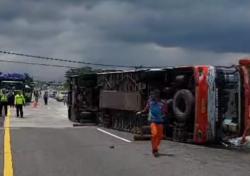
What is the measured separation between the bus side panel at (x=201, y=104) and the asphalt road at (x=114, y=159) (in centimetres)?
48

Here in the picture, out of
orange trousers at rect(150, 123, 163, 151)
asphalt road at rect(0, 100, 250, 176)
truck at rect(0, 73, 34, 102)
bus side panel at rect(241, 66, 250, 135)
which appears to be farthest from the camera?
truck at rect(0, 73, 34, 102)

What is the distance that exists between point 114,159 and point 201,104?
18.0 feet

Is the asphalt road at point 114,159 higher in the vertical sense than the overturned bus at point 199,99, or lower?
lower

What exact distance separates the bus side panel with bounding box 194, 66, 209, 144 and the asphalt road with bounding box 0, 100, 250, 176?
48 centimetres

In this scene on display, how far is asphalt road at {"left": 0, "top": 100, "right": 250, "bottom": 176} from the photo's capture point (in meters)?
12.2

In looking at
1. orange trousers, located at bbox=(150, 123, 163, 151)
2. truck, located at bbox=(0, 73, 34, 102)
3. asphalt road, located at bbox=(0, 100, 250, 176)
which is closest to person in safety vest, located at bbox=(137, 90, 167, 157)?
orange trousers, located at bbox=(150, 123, 163, 151)

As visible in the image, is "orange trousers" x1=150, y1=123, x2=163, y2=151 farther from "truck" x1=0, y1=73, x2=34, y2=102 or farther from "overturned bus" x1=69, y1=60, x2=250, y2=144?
"truck" x1=0, y1=73, x2=34, y2=102

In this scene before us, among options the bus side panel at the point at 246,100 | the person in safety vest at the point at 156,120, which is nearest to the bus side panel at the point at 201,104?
the bus side panel at the point at 246,100

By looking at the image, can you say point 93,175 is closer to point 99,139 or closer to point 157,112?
point 157,112

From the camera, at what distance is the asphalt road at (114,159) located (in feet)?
40.1

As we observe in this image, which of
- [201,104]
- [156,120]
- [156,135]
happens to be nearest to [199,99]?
[201,104]

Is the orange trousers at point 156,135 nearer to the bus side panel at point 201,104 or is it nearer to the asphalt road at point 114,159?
the asphalt road at point 114,159

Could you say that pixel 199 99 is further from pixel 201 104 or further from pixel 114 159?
pixel 114 159

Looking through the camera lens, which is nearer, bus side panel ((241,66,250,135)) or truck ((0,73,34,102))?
bus side panel ((241,66,250,135))
